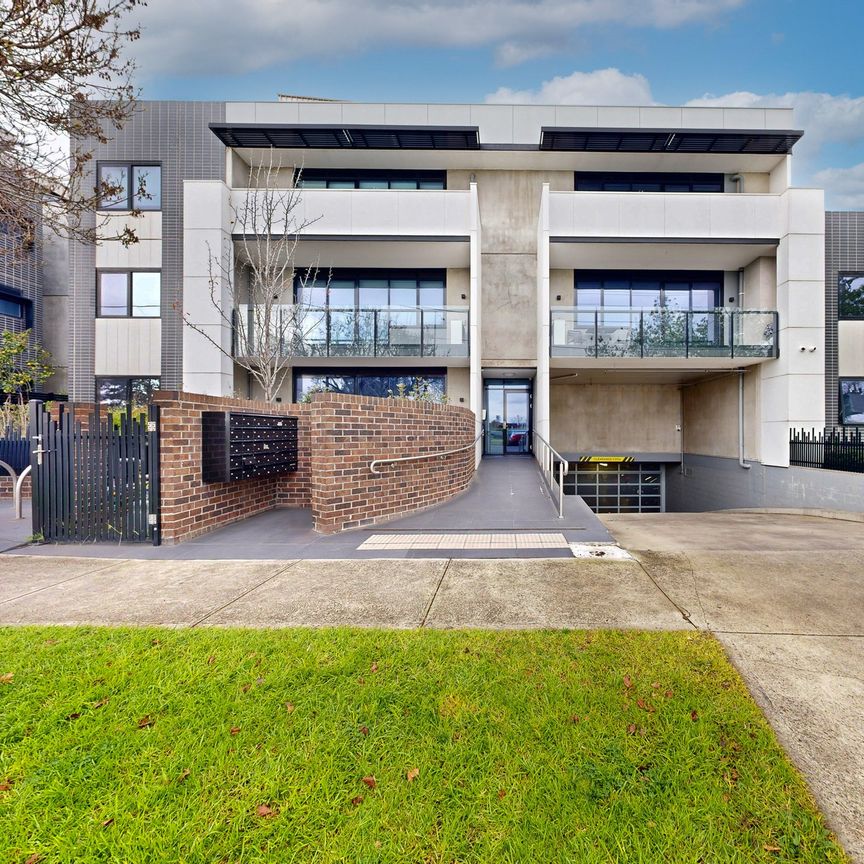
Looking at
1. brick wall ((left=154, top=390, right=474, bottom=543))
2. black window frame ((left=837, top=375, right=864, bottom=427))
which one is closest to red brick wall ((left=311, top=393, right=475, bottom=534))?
brick wall ((left=154, top=390, right=474, bottom=543))

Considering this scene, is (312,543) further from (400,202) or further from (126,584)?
(400,202)

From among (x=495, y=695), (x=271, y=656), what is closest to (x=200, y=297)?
(x=271, y=656)

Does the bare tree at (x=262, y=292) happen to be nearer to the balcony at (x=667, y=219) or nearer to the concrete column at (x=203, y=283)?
the concrete column at (x=203, y=283)

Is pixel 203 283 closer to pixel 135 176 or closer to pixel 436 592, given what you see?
pixel 135 176

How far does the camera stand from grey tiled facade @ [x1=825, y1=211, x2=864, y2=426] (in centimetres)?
1377

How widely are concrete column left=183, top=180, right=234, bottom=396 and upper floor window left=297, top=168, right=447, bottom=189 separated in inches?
133

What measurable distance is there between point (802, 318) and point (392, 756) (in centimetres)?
1577

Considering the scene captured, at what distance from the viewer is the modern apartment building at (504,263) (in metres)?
12.5

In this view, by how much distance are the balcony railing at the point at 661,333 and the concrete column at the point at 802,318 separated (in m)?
0.48

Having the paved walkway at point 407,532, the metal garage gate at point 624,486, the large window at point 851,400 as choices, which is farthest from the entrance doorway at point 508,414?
the large window at point 851,400

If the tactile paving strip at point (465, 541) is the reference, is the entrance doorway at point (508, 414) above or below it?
above

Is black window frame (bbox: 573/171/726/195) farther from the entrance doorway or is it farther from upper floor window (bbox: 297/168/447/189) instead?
the entrance doorway

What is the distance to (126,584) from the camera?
15.3 ft

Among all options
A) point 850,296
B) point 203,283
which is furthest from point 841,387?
point 203,283
